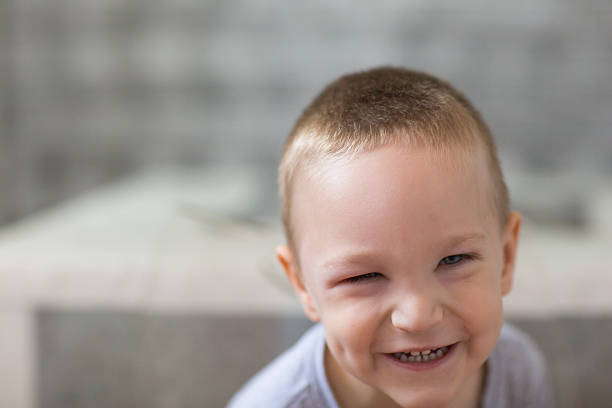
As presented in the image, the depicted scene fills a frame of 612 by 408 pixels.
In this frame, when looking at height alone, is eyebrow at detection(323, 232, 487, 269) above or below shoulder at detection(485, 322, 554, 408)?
above

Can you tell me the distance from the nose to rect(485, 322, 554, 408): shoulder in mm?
242

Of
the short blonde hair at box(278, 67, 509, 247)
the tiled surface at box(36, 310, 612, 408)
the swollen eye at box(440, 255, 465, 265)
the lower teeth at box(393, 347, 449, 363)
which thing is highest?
the short blonde hair at box(278, 67, 509, 247)

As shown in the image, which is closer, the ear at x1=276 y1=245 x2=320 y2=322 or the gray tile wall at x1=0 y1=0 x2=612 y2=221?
the ear at x1=276 y1=245 x2=320 y2=322

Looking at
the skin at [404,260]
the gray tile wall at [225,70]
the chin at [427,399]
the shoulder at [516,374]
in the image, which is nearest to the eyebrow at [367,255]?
the skin at [404,260]

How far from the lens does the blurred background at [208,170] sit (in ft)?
2.48

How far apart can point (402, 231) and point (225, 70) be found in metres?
1.04

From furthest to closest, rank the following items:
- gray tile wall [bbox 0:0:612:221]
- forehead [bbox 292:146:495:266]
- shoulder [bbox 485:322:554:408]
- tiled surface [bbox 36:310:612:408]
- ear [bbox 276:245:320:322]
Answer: gray tile wall [bbox 0:0:612:221]
tiled surface [bbox 36:310:612:408]
shoulder [bbox 485:322:554:408]
ear [bbox 276:245:320:322]
forehead [bbox 292:146:495:266]

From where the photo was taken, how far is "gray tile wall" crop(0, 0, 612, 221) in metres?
1.16

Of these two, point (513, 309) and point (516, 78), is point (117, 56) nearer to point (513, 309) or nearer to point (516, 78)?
point (516, 78)

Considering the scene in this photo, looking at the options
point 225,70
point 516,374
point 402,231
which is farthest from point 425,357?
point 225,70

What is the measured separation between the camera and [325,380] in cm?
60

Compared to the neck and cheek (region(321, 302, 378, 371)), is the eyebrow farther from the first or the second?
the neck

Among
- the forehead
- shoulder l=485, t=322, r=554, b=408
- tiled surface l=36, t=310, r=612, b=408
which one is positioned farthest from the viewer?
tiled surface l=36, t=310, r=612, b=408

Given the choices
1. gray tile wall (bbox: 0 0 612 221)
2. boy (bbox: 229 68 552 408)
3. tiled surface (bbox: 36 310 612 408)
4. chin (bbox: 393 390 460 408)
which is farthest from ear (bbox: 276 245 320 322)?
gray tile wall (bbox: 0 0 612 221)
